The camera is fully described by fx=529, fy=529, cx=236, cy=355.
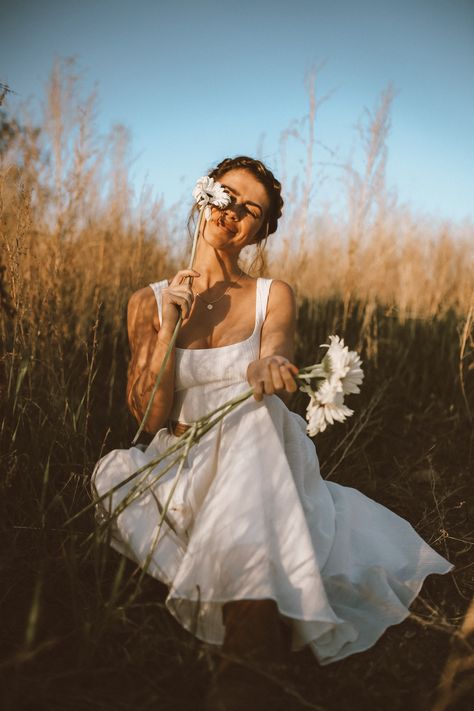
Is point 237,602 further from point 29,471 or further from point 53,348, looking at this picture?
point 53,348

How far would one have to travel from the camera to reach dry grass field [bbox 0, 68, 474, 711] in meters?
1.24

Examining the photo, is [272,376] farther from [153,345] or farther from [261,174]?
[261,174]

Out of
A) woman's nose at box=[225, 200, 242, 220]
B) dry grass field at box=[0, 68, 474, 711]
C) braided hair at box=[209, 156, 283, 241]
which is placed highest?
braided hair at box=[209, 156, 283, 241]

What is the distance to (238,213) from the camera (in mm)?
1870

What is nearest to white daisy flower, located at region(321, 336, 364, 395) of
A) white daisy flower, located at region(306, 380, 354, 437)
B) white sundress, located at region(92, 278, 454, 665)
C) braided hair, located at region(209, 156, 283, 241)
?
white daisy flower, located at region(306, 380, 354, 437)

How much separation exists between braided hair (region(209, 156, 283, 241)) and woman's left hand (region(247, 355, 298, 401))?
0.83m

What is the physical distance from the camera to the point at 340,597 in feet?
5.02

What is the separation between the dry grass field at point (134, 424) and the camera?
1.24 m

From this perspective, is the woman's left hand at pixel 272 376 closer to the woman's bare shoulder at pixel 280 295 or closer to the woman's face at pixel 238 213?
the woman's bare shoulder at pixel 280 295

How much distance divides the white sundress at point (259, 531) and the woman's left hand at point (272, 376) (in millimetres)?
107

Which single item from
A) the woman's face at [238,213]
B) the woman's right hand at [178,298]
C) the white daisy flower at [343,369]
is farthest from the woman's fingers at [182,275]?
the white daisy flower at [343,369]

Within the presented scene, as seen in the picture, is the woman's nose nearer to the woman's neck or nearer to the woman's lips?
the woman's lips

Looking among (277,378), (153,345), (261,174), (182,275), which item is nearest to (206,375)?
(153,345)

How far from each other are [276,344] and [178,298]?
1.34 feet
